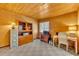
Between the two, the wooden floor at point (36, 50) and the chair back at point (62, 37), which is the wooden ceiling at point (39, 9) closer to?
the chair back at point (62, 37)

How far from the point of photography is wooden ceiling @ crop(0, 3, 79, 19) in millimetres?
2807

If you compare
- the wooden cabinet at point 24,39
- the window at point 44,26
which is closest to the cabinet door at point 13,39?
the wooden cabinet at point 24,39

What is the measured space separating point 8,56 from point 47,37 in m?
1.19

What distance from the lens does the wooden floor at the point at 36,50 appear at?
291cm

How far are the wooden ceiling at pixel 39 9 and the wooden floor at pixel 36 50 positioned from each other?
2.64 ft

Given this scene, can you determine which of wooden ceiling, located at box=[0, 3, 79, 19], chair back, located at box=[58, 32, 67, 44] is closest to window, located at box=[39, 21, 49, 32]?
wooden ceiling, located at box=[0, 3, 79, 19]

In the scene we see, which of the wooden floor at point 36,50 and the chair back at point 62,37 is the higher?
the chair back at point 62,37

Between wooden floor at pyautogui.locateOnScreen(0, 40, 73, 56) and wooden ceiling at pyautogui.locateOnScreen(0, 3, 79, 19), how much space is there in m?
0.81

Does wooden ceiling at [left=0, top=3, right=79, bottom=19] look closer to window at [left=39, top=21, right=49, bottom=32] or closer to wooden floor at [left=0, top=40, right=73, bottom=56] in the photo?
window at [left=39, top=21, right=49, bottom=32]

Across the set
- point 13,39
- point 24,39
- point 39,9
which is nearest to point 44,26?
point 39,9

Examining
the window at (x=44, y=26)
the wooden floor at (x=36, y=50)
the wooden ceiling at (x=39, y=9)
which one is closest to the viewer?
the wooden ceiling at (x=39, y=9)

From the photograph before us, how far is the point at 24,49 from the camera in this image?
3020 mm

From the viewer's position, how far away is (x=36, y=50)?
9.79 ft

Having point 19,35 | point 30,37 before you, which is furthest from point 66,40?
point 19,35
